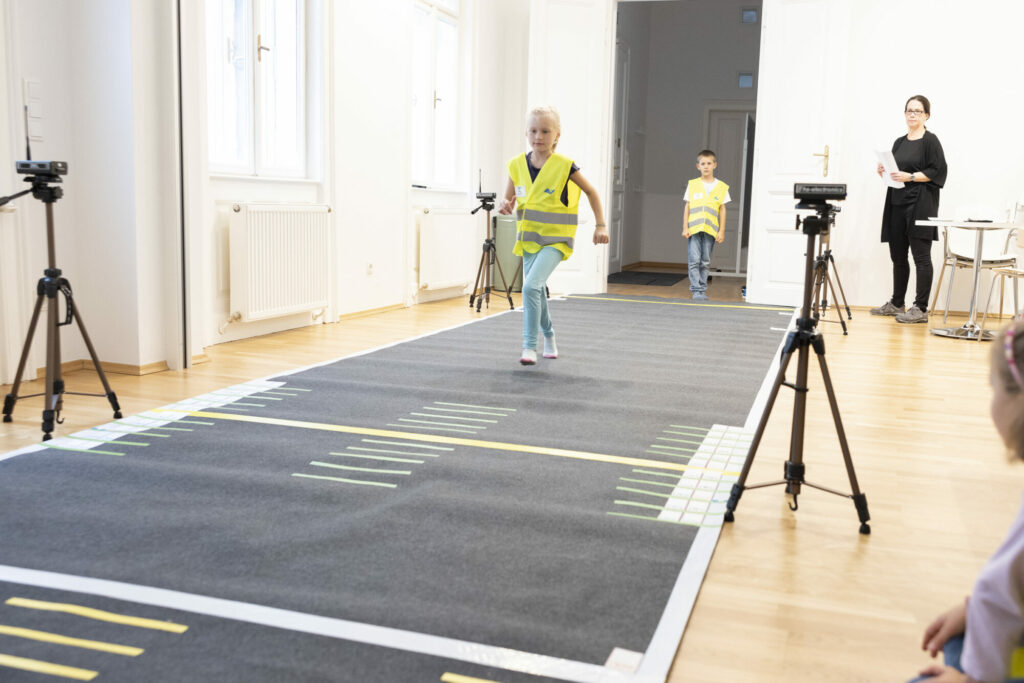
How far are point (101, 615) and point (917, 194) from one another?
6.71m

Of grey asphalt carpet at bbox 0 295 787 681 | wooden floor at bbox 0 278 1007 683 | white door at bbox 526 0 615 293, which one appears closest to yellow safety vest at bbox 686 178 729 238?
white door at bbox 526 0 615 293

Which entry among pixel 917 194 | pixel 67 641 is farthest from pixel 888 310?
pixel 67 641

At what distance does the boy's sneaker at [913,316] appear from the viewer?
271 inches

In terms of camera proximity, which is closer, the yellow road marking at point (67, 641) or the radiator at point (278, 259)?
the yellow road marking at point (67, 641)

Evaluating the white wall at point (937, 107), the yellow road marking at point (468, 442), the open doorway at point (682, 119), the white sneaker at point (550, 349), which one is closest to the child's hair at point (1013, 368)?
the yellow road marking at point (468, 442)

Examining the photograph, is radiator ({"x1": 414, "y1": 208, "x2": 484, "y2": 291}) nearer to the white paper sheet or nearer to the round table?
the white paper sheet

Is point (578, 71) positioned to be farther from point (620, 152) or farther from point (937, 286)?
point (937, 286)

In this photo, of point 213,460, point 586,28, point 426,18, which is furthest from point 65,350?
point 586,28

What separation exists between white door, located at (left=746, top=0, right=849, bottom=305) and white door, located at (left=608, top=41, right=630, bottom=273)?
97.6 inches

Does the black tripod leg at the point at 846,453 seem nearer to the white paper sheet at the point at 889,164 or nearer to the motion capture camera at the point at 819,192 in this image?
the motion capture camera at the point at 819,192

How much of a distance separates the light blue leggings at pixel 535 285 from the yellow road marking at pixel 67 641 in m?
2.94

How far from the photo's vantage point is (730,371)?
454 centimetres

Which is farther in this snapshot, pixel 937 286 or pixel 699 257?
pixel 699 257

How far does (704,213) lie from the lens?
7.83m
